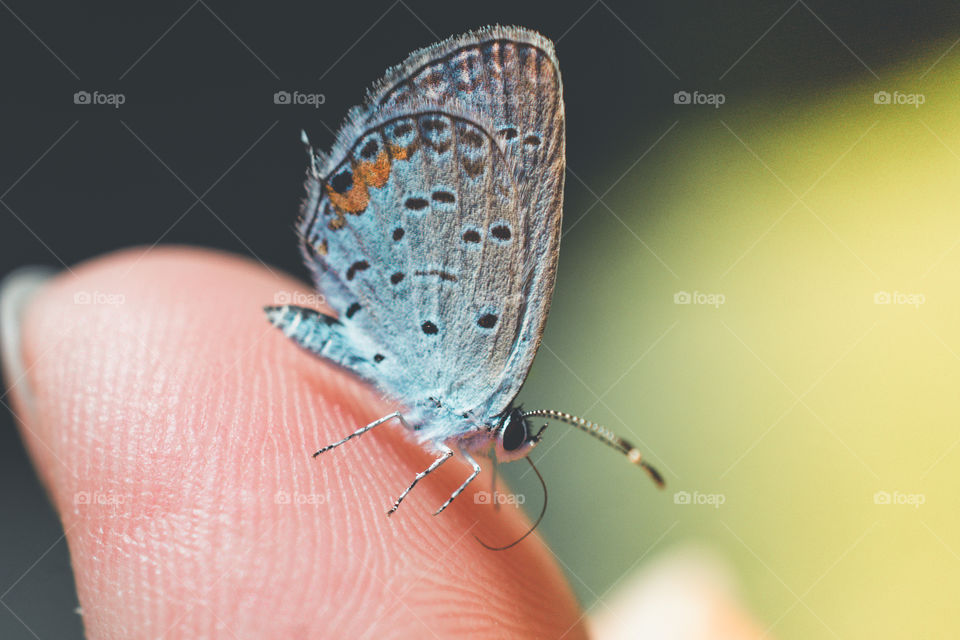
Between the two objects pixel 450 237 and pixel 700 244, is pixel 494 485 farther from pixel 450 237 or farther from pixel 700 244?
pixel 700 244

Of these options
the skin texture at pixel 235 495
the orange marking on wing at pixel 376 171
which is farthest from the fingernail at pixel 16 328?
the orange marking on wing at pixel 376 171

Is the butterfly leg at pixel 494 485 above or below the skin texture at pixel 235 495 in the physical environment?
above

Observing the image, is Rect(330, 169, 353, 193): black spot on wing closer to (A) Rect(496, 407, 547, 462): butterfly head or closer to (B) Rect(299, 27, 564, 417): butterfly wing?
(B) Rect(299, 27, 564, 417): butterfly wing

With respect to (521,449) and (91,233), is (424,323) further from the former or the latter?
(91,233)

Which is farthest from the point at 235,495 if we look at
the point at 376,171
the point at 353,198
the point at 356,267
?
the point at 376,171

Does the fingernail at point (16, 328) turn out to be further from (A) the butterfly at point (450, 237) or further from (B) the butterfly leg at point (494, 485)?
(B) the butterfly leg at point (494, 485)

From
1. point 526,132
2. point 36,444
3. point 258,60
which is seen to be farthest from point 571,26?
point 36,444
